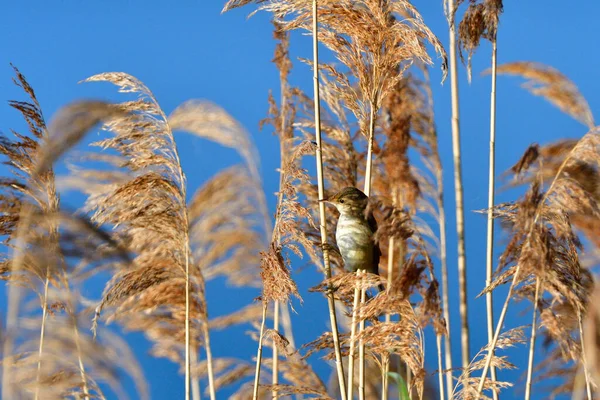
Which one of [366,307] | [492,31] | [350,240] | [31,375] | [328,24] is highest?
[492,31]

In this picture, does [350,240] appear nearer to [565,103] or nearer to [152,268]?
[152,268]

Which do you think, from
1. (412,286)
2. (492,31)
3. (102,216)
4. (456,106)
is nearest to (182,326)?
(102,216)

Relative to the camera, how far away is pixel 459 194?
4305mm

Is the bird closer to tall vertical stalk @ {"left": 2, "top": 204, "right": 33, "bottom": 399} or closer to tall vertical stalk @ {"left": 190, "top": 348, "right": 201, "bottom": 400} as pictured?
tall vertical stalk @ {"left": 2, "top": 204, "right": 33, "bottom": 399}

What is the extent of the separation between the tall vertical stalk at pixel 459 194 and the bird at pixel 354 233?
40.1 inches

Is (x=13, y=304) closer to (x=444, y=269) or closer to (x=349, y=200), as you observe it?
(x=349, y=200)

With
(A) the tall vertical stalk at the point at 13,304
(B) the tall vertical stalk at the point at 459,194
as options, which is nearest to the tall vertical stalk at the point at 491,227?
(B) the tall vertical stalk at the point at 459,194

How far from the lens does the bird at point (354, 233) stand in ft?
10.5

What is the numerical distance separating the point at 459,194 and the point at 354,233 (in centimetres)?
130

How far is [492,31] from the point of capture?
396 centimetres

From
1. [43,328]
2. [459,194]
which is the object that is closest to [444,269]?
[459,194]

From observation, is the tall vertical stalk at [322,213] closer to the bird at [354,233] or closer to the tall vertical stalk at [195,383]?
the bird at [354,233]

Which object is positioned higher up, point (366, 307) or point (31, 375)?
point (366, 307)

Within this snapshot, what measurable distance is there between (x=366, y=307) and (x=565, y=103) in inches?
90.0
